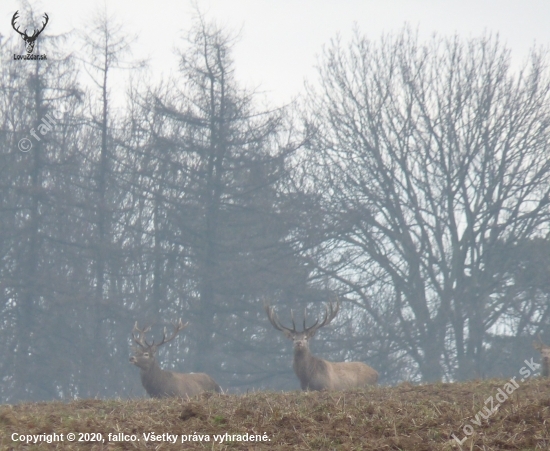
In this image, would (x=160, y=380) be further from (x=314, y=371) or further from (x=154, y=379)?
(x=314, y=371)

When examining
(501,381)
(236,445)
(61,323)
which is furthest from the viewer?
(61,323)

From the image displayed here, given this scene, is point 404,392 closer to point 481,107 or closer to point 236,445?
point 236,445

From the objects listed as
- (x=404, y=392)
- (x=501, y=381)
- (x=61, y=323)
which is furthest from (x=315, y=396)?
(x=61, y=323)

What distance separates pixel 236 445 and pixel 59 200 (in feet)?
89.8

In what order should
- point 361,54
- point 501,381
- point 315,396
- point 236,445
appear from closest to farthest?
1. point 236,445
2. point 315,396
3. point 501,381
4. point 361,54

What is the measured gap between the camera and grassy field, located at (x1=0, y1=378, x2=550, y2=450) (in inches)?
294

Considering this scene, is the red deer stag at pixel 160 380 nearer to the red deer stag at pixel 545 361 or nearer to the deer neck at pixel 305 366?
the deer neck at pixel 305 366

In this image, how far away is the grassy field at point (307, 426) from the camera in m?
7.46

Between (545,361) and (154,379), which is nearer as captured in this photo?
(545,361)

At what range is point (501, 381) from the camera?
12.0m

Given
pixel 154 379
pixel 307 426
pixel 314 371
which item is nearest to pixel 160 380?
pixel 154 379

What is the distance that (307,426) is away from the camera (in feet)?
26.3

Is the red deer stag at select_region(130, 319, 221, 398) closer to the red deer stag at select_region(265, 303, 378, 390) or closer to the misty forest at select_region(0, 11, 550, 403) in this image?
the red deer stag at select_region(265, 303, 378, 390)

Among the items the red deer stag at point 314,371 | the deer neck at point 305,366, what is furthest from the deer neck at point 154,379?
the deer neck at point 305,366
